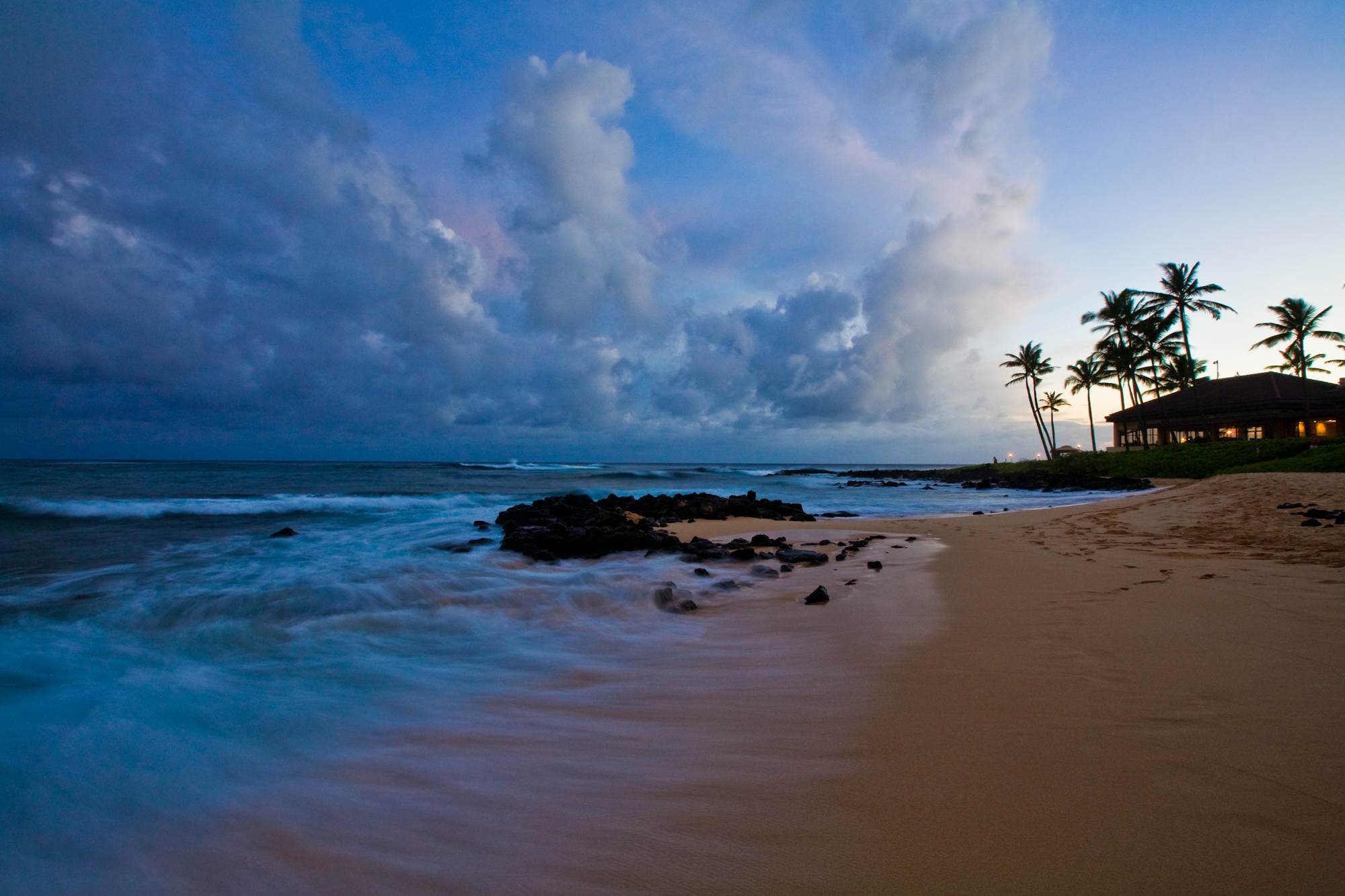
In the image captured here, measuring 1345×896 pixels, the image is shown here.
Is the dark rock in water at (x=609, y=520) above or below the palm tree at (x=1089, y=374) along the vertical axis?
below

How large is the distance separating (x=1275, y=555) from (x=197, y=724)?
Answer: 31.2 feet

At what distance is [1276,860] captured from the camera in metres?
1.50

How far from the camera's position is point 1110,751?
7.09 feet

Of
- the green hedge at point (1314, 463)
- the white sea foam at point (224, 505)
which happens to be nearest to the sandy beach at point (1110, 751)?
the white sea foam at point (224, 505)

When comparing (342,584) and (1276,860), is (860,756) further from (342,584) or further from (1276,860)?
(342,584)

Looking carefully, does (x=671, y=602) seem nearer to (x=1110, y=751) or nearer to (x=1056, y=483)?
(x=1110, y=751)

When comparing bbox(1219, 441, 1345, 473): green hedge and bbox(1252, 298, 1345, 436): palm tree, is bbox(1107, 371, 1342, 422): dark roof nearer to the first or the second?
bbox(1252, 298, 1345, 436): palm tree

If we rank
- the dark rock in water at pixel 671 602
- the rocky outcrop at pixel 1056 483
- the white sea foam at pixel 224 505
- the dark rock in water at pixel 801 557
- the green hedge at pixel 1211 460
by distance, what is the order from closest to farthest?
the dark rock in water at pixel 671 602 < the dark rock in water at pixel 801 557 < the white sea foam at pixel 224 505 < the green hedge at pixel 1211 460 < the rocky outcrop at pixel 1056 483

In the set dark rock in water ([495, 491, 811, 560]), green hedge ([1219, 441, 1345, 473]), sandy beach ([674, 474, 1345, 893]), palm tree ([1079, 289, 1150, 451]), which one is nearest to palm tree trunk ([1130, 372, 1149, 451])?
palm tree ([1079, 289, 1150, 451])

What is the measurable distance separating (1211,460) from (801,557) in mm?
31837

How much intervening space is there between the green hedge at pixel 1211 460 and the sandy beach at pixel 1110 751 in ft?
65.3

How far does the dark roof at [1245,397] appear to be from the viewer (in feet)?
117

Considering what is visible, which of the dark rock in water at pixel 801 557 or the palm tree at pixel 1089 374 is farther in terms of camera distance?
the palm tree at pixel 1089 374

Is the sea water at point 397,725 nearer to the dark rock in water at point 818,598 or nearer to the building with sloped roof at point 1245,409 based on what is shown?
the dark rock in water at point 818,598
